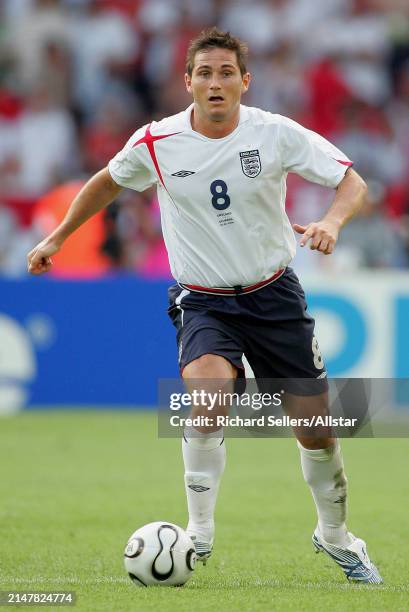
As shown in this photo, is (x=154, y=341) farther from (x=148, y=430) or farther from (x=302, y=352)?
(x=302, y=352)

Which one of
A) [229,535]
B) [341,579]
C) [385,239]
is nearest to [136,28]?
[385,239]

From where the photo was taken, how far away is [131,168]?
5.84 metres

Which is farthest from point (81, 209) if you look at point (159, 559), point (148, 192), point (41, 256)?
point (148, 192)

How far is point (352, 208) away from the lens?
5.50 m

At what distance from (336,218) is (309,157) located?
39 centimetres

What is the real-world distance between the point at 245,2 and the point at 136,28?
4.95 feet

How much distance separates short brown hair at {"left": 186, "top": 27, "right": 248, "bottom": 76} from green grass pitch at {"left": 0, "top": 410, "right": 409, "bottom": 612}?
2323 millimetres

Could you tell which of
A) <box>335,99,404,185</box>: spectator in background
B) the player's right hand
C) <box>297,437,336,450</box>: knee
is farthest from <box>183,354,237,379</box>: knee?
<box>335,99,404,185</box>: spectator in background

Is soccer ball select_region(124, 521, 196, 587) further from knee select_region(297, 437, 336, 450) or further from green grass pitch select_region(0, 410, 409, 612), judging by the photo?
knee select_region(297, 437, 336, 450)

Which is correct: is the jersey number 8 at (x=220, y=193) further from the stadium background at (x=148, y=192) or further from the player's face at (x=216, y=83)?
the stadium background at (x=148, y=192)

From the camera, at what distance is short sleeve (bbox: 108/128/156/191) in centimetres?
580

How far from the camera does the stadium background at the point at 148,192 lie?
40.3 feet

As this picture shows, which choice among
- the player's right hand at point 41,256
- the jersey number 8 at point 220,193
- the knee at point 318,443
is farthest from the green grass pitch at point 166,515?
the jersey number 8 at point 220,193

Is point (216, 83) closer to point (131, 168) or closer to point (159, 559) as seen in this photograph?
point (131, 168)
